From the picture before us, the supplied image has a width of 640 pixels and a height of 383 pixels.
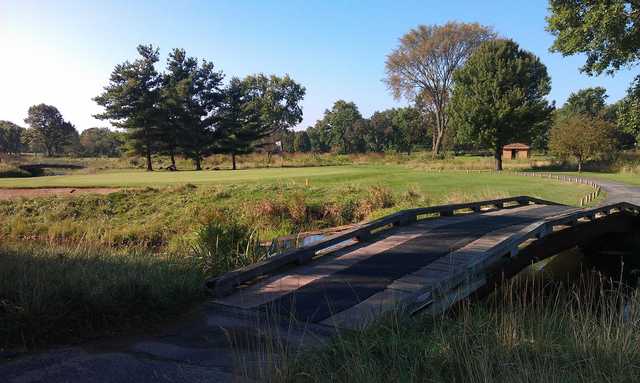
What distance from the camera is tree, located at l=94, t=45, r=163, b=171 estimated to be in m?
46.2

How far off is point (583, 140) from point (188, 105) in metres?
40.4

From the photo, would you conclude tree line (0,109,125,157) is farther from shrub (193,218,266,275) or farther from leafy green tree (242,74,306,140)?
shrub (193,218,266,275)

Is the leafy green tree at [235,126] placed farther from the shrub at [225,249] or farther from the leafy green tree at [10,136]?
the leafy green tree at [10,136]

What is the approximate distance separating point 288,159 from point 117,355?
5127 cm

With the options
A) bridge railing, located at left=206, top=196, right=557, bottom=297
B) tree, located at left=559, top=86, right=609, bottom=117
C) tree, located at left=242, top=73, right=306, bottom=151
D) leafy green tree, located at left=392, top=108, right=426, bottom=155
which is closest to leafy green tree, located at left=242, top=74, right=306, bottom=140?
tree, located at left=242, top=73, right=306, bottom=151

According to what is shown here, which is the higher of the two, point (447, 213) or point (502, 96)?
point (502, 96)

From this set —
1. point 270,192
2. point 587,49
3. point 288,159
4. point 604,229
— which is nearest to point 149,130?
point 288,159

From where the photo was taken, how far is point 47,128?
84125 mm

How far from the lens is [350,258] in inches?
305

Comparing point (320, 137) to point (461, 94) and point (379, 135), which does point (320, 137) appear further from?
point (461, 94)

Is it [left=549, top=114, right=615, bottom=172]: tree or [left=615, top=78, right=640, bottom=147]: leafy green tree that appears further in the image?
[left=549, top=114, right=615, bottom=172]: tree

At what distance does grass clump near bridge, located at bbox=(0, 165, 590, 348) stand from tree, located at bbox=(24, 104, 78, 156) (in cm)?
7434

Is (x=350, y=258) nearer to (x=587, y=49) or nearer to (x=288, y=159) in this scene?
(x=587, y=49)

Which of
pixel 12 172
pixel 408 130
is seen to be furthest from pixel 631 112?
pixel 408 130
